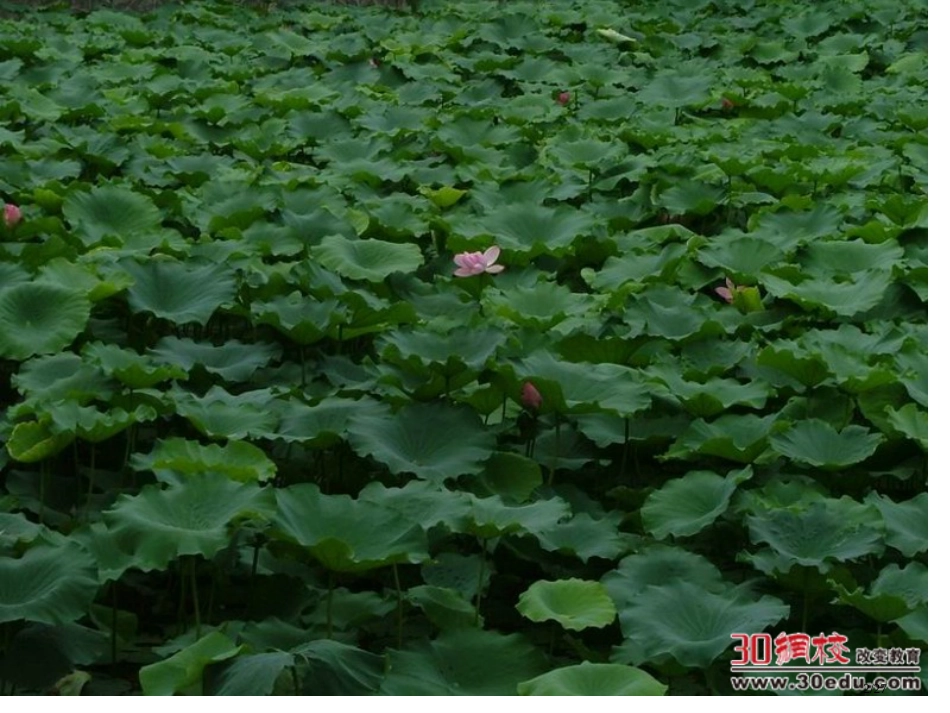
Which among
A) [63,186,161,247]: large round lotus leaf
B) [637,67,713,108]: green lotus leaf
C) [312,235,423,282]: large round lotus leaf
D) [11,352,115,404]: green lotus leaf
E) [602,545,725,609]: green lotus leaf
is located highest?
[637,67,713,108]: green lotus leaf

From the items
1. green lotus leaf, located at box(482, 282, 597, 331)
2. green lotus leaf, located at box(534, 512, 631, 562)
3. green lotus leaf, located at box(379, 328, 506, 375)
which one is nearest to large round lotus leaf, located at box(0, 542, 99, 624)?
green lotus leaf, located at box(534, 512, 631, 562)

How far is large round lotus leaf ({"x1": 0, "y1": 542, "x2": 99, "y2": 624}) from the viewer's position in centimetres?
Answer: 171

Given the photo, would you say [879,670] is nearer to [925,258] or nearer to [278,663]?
[278,663]

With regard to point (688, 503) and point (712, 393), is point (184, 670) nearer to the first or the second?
point (688, 503)

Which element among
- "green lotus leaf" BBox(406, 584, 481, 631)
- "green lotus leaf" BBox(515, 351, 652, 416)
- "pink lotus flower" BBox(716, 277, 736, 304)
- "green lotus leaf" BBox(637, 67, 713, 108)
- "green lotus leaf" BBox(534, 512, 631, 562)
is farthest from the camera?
"green lotus leaf" BBox(637, 67, 713, 108)

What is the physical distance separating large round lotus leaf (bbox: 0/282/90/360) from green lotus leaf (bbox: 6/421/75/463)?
1.03 feet

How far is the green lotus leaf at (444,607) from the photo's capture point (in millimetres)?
1848

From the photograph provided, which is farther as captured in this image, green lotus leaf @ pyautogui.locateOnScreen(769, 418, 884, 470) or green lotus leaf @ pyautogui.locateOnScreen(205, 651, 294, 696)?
green lotus leaf @ pyautogui.locateOnScreen(769, 418, 884, 470)

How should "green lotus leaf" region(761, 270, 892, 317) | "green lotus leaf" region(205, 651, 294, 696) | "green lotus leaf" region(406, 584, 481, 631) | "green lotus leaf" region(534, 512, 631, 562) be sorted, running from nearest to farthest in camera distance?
1. "green lotus leaf" region(205, 651, 294, 696)
2. "green lotus leaf" region(406, 584, 481, 631)
3. "green lotus leaf" region(534, 512, 631, 562)
4. "green lotus leaf" region(761, 270, 892, 317)

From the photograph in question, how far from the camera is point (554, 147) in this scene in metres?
4.00

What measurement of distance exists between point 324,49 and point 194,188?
2136 mm

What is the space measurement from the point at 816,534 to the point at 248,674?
782 millimetres

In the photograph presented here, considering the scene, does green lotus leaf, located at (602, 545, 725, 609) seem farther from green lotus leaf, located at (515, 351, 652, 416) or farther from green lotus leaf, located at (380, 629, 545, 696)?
green lotus leaf, located at (515, 351, 652, 416)

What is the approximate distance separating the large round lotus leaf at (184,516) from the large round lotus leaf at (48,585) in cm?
7
